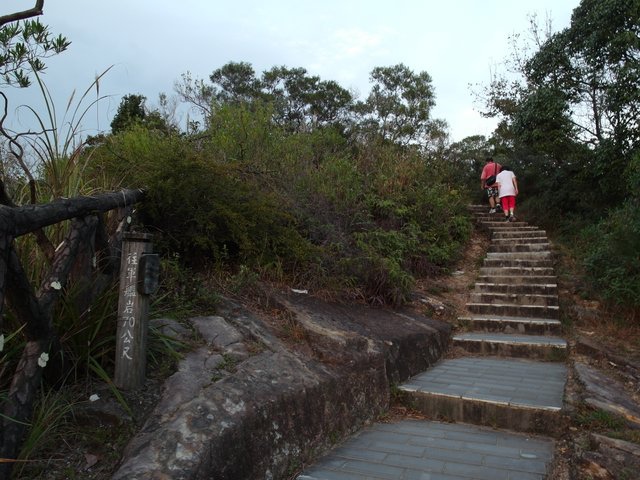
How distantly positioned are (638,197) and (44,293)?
7.25 m

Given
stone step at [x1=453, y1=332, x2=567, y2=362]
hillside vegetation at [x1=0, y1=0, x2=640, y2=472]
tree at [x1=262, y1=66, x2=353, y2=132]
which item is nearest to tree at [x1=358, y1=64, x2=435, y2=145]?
tree at [x1=262, y1=66, x2=353, y2=132]

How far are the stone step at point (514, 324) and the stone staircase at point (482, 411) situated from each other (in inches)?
0.5

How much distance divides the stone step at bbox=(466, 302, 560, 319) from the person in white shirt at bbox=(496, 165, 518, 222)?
4.62m

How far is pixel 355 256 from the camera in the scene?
555 centimetres

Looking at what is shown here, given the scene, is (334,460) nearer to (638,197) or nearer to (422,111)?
(638,197)

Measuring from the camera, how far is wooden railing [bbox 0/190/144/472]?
76.0 inches

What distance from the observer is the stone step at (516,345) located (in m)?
5.45

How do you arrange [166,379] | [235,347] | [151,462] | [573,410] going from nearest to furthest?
[151,462] → [166,379] → [235,347] → [573,410]

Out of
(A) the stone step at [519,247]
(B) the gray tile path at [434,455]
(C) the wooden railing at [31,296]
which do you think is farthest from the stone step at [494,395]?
(A) the stone step at [519,247]

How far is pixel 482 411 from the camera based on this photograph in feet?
12.3

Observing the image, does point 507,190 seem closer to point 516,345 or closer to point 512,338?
point 512,338

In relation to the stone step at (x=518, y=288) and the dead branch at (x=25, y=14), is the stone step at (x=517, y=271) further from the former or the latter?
the dead branch at (x=25, y=14)

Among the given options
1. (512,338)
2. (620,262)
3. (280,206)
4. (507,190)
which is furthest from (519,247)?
(280,206)

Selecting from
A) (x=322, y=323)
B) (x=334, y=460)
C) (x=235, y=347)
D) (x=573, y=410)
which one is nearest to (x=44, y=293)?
(x=235, y=347)
